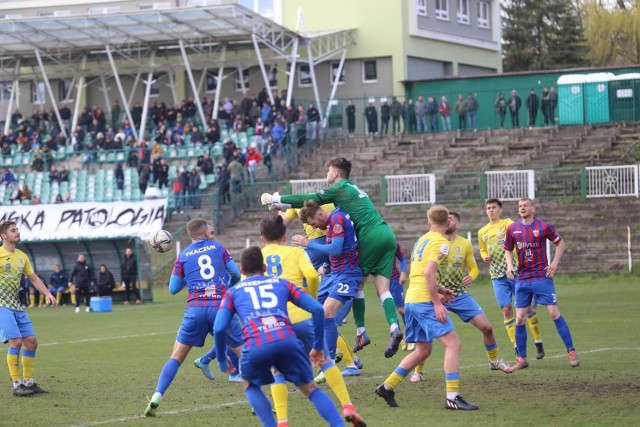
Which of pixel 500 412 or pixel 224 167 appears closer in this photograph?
pixel 500 412

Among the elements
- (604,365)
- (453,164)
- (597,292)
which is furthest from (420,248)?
(453,164)

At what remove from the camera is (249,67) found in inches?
A: 2179

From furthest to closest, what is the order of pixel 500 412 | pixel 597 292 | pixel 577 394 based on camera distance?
pixel 597 292 < pixel 577 394 < pixel 500 412

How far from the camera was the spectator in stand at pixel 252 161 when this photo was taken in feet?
140

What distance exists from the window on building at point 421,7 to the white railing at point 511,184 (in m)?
18.8

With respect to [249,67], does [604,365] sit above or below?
below

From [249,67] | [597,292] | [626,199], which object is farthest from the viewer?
[249,67]

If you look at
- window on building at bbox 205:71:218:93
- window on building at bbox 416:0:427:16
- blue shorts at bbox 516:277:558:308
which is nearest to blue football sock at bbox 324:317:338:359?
blue shorts at bbox 516:277:558:308

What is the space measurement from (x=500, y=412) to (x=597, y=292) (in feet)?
A: 61.2

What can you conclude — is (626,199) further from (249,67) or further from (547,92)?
(249,67)

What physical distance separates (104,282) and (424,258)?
22166mm

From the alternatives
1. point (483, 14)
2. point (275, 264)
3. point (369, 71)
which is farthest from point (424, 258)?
point (483, 14)

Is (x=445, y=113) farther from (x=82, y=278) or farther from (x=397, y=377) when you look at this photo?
(x=397, y=377)

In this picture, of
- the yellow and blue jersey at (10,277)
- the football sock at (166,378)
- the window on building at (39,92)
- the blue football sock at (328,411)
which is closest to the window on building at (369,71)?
the window on building at (39,92)
